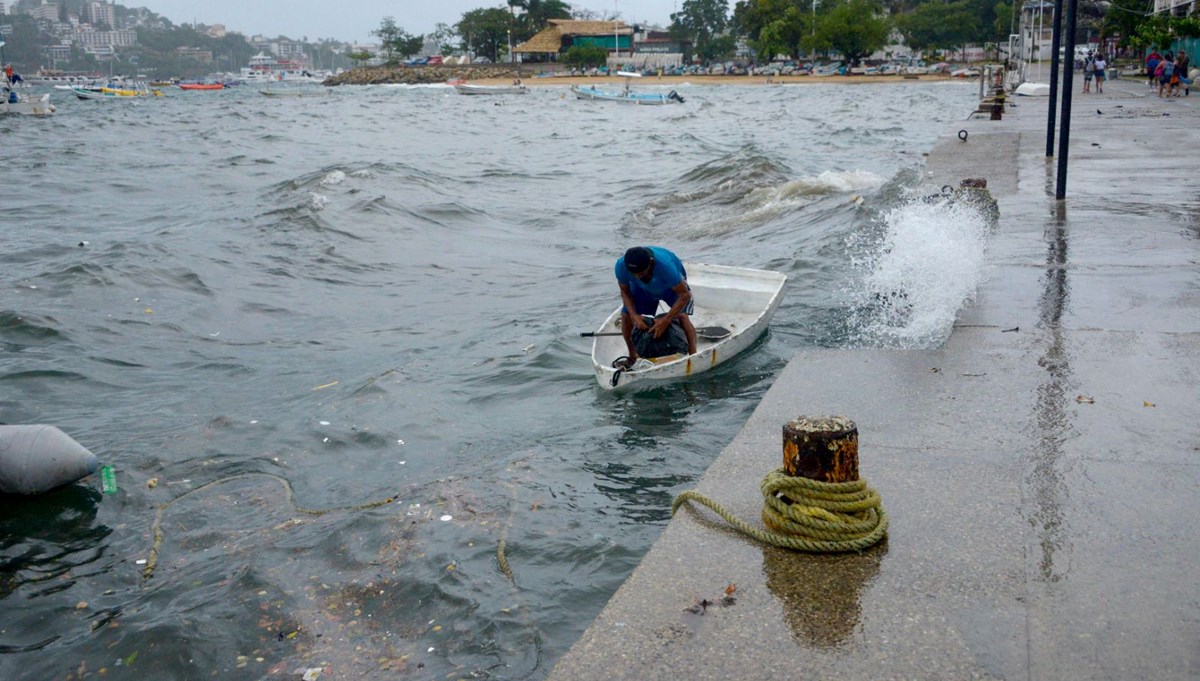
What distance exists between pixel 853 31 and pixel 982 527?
111270mm

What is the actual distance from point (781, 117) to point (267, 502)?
4725cm

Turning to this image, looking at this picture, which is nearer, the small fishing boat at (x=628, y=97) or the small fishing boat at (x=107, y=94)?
the small fishing boat at (x=628, y=97)

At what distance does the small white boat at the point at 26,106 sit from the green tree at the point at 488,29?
9704cm

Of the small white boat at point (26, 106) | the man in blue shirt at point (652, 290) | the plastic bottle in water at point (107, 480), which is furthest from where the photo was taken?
the small white boat at point (26, 106)

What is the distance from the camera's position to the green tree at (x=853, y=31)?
107m

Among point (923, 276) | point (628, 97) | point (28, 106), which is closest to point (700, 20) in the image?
point (628, 97)

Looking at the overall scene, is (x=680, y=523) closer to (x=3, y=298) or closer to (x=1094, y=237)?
(x=1094, y=237)

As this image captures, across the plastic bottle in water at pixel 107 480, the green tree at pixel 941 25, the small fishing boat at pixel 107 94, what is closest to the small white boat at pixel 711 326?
the plastic bottle in water at pixel 107 480

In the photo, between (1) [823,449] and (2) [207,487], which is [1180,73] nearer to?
(2) [207,487]

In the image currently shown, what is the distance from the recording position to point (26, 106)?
57969 mm

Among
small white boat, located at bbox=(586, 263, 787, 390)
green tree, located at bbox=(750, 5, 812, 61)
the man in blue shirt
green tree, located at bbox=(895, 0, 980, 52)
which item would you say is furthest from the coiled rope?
green tree, located at bbox=(895, 0, 980, 52)

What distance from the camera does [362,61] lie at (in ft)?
569

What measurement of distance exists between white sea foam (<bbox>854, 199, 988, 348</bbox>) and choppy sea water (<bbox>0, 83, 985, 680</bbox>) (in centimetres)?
6

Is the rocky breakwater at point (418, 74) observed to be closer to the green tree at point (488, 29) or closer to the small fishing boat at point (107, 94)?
the green tree at point (488, 29)
